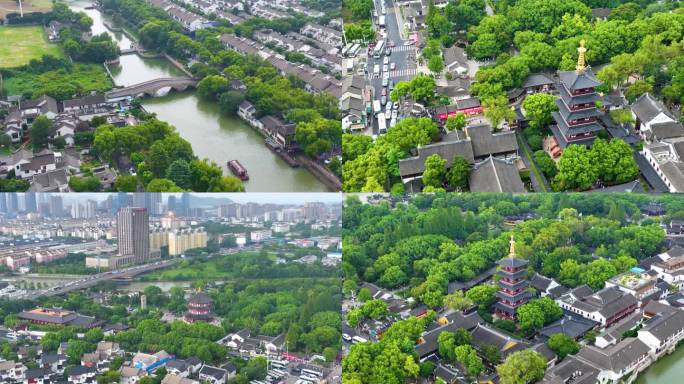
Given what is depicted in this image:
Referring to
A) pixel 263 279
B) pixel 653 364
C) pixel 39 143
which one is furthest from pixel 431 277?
pixel 39 143

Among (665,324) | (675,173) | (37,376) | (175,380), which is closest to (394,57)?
(675,173)

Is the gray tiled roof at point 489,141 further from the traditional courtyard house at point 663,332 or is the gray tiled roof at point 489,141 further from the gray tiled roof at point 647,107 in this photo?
the traditional courtyard house at point 663,332

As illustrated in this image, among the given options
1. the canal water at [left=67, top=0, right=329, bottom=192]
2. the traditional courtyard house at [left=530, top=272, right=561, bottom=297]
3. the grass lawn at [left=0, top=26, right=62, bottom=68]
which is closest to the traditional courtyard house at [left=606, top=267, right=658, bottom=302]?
the traditional courtyard house at [left=530, top=272, right=561, bottom=297]

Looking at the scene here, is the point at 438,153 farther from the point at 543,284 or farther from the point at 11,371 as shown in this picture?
the point at 11,371

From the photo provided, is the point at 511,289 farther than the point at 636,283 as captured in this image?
No

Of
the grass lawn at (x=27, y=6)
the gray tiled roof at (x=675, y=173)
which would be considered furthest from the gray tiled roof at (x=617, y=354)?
the grass lawn at (x=27, y=6)

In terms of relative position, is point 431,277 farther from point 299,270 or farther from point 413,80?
point 413,80
